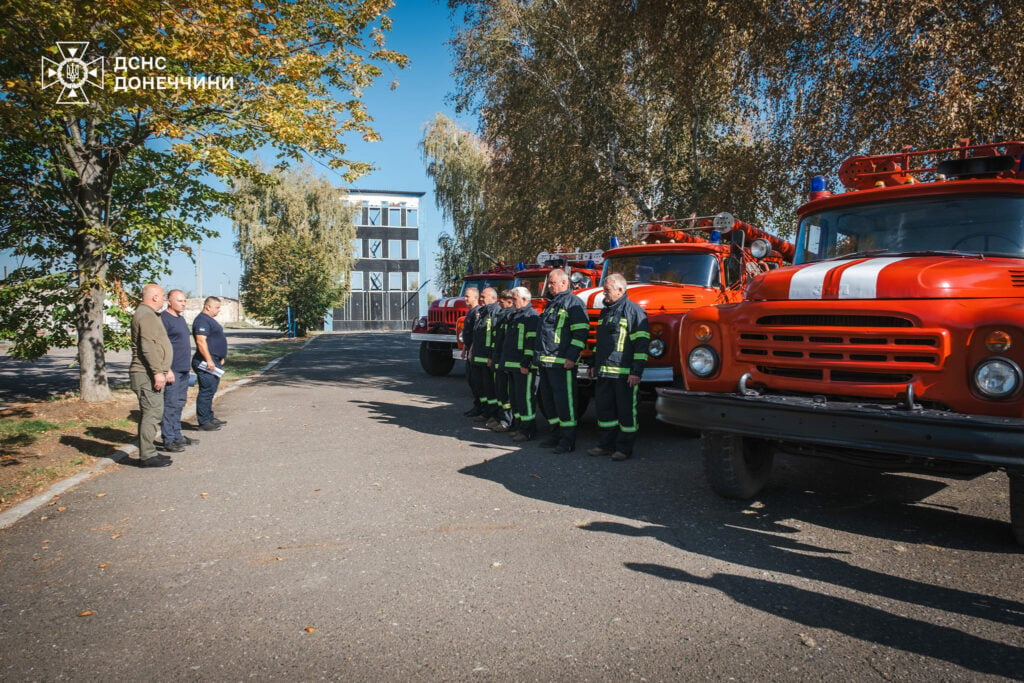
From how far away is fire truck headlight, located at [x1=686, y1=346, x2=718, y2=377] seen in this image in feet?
15.5

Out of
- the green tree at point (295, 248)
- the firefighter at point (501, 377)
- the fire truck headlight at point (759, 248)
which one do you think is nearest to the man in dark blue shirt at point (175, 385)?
the firefighter at point (501, 377)

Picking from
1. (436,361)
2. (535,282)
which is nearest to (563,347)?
(535,282)

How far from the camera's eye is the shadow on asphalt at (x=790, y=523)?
10.7ft

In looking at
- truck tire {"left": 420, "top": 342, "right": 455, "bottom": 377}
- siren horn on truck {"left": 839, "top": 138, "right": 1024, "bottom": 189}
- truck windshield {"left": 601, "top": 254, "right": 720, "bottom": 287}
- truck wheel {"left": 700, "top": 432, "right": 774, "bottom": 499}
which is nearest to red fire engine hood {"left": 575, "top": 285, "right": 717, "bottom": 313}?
truck windshield {"left": 601, "top": 254, "right": 720, "bottom": 287}

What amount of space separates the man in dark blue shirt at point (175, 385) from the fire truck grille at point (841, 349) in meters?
5.99

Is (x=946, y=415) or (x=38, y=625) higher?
(x=946, y=415)

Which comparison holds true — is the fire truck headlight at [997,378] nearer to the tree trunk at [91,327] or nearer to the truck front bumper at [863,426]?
the truck front bumper at [863,426]

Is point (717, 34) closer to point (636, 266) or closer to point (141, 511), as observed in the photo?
point (636, 266)

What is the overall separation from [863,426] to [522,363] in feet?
14.7

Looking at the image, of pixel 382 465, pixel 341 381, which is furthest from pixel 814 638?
pixel 341 381

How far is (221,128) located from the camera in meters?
10.0

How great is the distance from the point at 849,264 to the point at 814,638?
Answer: 2489mm

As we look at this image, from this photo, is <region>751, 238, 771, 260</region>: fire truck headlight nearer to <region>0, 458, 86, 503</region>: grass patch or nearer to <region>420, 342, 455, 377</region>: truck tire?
<region>0, 458, 86, 503</region>: grass patch

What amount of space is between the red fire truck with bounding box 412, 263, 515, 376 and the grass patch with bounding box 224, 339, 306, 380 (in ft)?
13.9
